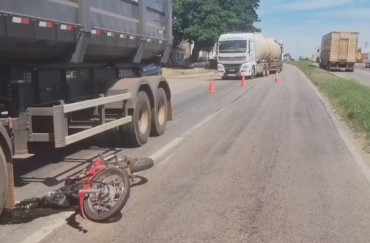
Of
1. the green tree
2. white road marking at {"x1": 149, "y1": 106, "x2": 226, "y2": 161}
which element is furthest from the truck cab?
white road marking at {"x1": 149, "y1": 106, "x2": 226, "y2": 161}

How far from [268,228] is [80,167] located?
3504 mm

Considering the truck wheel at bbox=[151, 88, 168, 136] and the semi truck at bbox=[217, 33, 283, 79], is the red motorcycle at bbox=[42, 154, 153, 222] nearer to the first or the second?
the truck wheel at bbox=[151, 88, 168, 136]

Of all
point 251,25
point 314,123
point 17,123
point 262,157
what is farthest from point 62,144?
point 251,25

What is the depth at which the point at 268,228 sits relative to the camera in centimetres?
504

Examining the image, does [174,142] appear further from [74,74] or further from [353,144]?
[353,144]

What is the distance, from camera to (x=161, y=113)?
11164 mm

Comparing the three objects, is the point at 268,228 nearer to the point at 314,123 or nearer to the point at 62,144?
the point at 62,144

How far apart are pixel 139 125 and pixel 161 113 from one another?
5.67 ft

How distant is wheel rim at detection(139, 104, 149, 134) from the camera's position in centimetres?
959

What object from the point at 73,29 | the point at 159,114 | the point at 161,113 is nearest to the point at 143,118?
the point at 159,114

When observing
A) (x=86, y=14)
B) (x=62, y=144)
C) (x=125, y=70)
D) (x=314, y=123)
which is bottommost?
(x=314, y=123)

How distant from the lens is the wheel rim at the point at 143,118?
959 cm

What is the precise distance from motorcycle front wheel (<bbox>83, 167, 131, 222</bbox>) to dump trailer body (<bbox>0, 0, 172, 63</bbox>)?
1.80 metres

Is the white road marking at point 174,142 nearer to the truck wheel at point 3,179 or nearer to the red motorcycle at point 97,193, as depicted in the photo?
the red motorcycle at point 97,193
